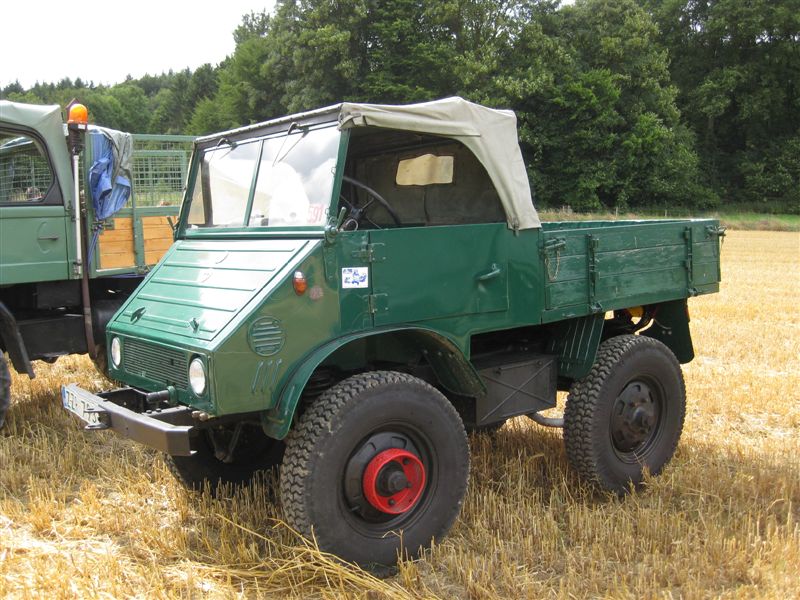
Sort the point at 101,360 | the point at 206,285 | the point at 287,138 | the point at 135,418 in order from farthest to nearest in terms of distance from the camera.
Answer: the point at 101,360
the point at 287,138
the point at 206,285
the point at 135,418

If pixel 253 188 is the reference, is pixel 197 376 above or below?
below

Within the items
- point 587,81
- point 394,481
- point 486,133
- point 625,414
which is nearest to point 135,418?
point 394,481

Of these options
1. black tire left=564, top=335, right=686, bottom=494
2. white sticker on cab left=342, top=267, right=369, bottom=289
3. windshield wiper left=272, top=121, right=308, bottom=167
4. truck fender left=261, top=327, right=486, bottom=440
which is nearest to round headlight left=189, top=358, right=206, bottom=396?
truck fender left=261, top=327, right=486, bottom=440

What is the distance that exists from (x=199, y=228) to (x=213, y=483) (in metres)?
1.57

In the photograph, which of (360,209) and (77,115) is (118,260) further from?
(360,209)

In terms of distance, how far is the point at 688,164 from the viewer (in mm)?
43781

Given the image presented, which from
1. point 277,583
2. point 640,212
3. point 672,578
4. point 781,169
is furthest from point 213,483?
point 781,169

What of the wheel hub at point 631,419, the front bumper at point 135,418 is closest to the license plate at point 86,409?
the front bumper at point 135,418

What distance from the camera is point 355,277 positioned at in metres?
3.68

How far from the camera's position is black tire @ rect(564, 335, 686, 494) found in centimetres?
469

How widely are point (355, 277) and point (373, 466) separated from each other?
2.98 ft

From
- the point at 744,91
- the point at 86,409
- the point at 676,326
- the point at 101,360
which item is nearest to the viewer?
the point at 86,409

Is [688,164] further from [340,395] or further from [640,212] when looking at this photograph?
[340,395]

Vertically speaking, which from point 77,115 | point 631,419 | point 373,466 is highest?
point 77,115
